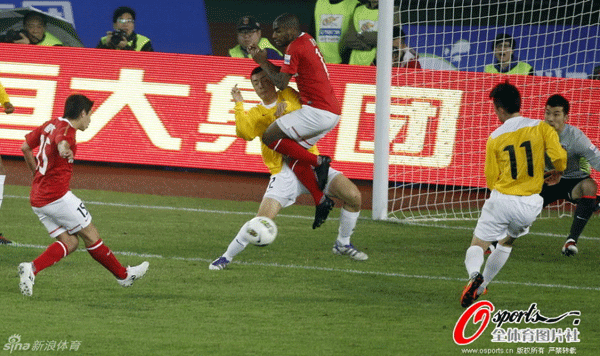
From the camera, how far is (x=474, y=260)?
6723 millimetres

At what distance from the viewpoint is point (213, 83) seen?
12500mm

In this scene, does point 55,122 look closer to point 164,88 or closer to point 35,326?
point 35,326

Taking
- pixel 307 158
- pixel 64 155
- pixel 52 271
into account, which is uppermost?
pixel 64 155

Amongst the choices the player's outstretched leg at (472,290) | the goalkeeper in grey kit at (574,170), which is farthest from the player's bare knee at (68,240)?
the goalkeeper in grey kit at (574,170)

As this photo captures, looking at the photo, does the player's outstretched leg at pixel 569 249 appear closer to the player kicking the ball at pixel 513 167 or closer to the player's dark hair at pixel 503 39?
the player kicking the ball at pixel 513 167

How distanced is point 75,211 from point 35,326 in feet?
3.35

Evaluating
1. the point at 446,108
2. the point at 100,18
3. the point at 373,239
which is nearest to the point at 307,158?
the point at 373,239

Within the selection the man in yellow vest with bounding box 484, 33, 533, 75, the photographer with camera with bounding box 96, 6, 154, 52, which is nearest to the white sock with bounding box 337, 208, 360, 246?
the man in yellow vest with bounding box 484, 33, 533, 75

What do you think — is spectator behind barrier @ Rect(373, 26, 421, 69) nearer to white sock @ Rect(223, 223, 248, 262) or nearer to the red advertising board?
the red advertising board

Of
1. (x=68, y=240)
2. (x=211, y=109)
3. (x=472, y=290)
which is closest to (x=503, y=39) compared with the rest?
(x=211, y=109)

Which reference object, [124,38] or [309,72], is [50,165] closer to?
[309,72]

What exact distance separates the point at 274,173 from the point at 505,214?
2299 millimetres

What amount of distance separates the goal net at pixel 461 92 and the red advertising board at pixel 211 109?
2 cm

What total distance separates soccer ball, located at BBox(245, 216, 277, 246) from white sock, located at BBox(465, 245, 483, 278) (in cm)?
162
